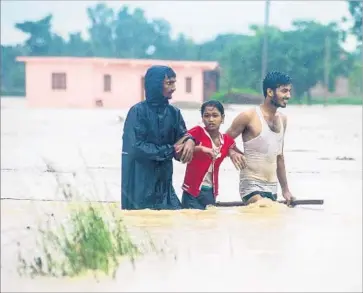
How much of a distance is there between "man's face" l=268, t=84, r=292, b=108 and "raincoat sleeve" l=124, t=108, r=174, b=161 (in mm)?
729

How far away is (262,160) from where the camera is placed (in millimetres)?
5188

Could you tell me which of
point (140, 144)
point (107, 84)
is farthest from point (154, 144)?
point (107, 84)

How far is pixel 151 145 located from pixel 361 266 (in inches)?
53.9

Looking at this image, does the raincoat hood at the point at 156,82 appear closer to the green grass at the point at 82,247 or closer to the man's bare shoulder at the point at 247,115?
the man's bare shoulder at the point at 247,115

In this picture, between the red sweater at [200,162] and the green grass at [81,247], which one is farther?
the red sweater at [200,162]

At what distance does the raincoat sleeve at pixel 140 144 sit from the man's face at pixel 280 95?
729 mm

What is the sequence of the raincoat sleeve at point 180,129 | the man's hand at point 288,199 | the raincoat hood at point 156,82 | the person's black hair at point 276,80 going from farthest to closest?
the man's hand at point 288,199 < the person's black hair at point 276,80 < the raincoat sleeve at point 180,129 < the raincoat hood at point 156,82

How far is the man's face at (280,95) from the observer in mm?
5102

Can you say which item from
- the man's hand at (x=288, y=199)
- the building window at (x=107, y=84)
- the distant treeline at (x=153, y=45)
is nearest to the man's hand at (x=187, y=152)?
the man's hand at (x=288, y=199)

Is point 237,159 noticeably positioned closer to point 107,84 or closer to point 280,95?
point 280,95

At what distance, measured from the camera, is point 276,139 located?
5.21m

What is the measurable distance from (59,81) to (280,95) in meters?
17.2

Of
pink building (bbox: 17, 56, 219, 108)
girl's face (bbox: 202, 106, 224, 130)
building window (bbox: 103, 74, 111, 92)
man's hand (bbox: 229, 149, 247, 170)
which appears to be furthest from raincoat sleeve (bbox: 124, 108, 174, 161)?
building window (bbox: 103, 74, 111, 92)

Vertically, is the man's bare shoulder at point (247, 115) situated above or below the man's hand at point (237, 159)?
above
